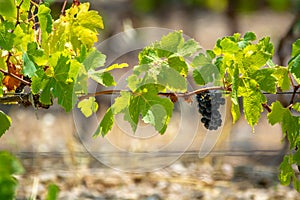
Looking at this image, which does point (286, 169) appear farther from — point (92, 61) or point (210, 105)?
point (92, 61)

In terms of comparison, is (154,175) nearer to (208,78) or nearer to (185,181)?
(185,181)

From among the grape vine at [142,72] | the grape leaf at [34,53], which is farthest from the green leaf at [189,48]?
the grape leaf at [34,53]

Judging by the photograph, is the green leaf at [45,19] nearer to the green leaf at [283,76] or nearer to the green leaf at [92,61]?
the green leaf at [92,61]

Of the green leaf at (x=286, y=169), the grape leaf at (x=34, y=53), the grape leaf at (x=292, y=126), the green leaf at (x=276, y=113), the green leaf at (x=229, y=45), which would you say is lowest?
the green leaf at (x=286, y=169)

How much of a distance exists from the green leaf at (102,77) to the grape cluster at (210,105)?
220 mm

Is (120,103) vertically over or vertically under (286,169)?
over

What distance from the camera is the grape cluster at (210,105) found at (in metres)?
1.28

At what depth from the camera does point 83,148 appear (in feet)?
10.0

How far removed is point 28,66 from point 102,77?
123 millimetres

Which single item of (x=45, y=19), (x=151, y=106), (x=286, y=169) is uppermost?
(x=45, y=19)

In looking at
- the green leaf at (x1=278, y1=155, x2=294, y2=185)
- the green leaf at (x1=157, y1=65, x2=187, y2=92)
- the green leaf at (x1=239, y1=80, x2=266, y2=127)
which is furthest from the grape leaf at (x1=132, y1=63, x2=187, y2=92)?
the green leaf at (x1=278, y1=155, x2=294, y2=185)

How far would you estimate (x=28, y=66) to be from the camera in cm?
104

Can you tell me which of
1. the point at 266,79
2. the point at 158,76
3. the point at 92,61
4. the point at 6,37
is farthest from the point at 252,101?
the point at 6,37

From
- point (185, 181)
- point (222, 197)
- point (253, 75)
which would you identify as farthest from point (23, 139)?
point (253, 75)
